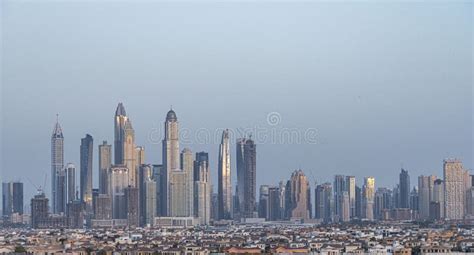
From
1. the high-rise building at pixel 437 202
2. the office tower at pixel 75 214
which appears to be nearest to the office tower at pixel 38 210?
the office tower at pixel 75 214

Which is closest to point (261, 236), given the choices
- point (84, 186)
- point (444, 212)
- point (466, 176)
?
point (466, 176)

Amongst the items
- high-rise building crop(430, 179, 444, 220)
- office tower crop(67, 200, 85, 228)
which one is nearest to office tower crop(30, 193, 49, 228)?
office tower crop(67, 200, 85, 228)

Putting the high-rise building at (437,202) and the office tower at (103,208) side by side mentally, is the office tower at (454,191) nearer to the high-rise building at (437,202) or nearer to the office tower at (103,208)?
the high-rise building at (437,202)

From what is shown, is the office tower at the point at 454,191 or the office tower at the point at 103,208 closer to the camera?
the office tower at the point at 454,191

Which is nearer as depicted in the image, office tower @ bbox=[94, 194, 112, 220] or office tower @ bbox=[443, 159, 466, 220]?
office tower @ bbox=[443, 159, 466, 220]

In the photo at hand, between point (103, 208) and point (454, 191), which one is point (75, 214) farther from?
point (454, 191)

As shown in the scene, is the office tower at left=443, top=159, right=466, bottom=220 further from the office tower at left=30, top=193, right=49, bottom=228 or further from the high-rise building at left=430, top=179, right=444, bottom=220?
the office tower at left=30, top=193, right=49, bottom=228
